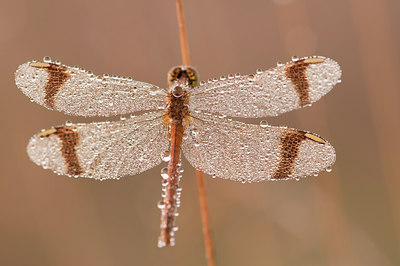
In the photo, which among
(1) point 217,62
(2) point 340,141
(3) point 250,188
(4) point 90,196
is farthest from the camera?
(2) point 340,141

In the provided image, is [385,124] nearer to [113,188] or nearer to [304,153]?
[304,153]

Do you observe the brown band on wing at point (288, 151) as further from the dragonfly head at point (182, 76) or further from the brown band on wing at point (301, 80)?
the dragonfly head at point (182, 76)

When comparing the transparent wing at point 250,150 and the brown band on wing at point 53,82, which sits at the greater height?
the brown band on wing at point 53,82

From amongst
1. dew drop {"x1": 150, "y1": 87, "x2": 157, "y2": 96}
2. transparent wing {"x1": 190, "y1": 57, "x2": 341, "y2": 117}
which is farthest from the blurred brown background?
dew drop {"x1": 150, "y1": 87, "x2": 157, "y2": 96}

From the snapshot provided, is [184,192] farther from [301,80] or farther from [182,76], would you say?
[301,80]

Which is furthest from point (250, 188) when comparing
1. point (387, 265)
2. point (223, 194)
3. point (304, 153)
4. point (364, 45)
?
point (304, 153)

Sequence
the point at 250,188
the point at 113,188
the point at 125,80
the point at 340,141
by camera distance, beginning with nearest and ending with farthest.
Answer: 1. the point at 125,80
2. the point at 250,188
3. the point at 113,188
4. the point at 340,141

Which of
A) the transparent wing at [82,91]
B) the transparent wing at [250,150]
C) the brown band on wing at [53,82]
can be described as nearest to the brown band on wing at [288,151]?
the transparent wing at [250,150]

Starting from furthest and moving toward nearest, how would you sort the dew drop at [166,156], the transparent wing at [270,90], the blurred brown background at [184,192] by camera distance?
the blurred brown background at [184,192], the dew drop at [166,156], the transparent wing at [270,90]
